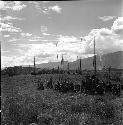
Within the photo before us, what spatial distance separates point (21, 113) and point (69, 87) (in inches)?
1042

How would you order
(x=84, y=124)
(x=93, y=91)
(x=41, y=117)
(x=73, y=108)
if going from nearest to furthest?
1. (x=84, y=124)
2. (x=41, y=117)
3. (x=73, y=108)
4. (x=93, y=91)

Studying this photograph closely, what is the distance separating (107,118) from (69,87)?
79.9 ft

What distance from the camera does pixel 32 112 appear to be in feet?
49.1

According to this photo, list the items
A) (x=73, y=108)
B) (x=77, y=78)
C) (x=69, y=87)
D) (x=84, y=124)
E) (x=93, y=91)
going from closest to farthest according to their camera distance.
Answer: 1. (x=84, y=124)
2. (x=73, y=108)
3. (x=93, y=91)
4. (x=69, y=87)
5. (x=77, y=78)

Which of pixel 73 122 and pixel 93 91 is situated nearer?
pixel 73 122

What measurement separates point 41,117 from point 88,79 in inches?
1003

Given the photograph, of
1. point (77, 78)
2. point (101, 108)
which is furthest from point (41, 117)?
point (77, 78)

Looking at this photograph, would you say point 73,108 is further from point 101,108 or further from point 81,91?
point 81,91

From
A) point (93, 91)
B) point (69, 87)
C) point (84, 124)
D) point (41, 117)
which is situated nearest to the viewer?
point (84, 124)

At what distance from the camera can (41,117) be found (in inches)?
554

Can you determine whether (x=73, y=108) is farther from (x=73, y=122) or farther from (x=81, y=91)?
(x=81, y=91)

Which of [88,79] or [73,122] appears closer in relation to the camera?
[73,122]

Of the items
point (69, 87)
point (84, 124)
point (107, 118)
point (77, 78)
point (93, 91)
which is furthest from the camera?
point (77, 78)

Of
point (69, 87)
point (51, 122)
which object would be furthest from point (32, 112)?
point (69, 87)
